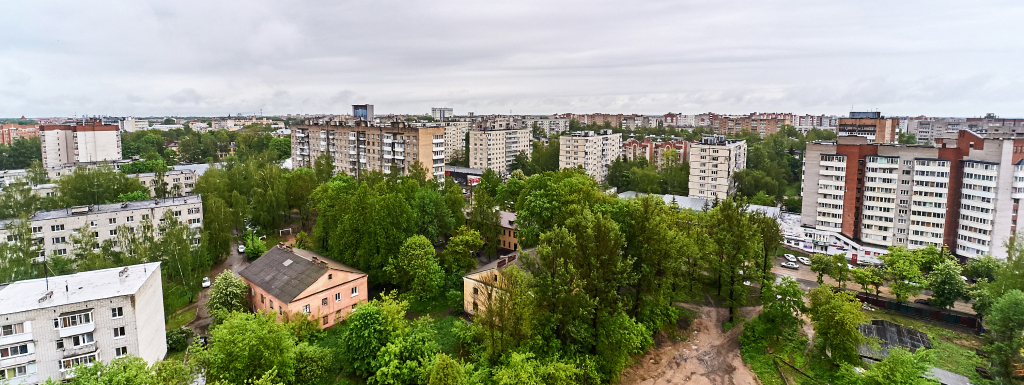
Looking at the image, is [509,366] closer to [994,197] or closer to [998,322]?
[998,322]

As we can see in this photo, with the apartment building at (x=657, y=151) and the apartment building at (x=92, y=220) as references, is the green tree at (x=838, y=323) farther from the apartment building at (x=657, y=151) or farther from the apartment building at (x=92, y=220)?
the apartment building at (x=657, y=151)

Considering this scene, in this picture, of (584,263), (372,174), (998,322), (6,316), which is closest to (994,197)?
(998,322)

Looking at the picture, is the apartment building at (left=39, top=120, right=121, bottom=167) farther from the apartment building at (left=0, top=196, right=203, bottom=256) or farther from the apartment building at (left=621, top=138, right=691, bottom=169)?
the apartment building at (left=621, top=138, right=691, bottom=169)

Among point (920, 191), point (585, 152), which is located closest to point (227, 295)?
point (920, 191)

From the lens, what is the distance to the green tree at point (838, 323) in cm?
2192

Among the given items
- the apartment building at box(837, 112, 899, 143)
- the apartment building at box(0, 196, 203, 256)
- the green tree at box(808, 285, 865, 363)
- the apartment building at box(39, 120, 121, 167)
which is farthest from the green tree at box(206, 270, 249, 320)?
the apartment building at box(39, 120, 121, 167)

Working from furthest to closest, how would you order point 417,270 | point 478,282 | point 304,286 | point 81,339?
Answer: point 417,270, point 478,282, point 304,286, point 81,339

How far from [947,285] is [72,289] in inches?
1622

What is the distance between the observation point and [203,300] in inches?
1174

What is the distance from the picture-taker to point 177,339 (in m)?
23.9

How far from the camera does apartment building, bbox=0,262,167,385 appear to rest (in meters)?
18.2

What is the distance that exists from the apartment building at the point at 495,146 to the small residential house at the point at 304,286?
51913 millimetres

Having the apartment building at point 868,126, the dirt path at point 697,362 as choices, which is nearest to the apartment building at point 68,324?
the dirt path at point 697,362

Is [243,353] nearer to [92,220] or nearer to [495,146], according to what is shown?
[92,220]
